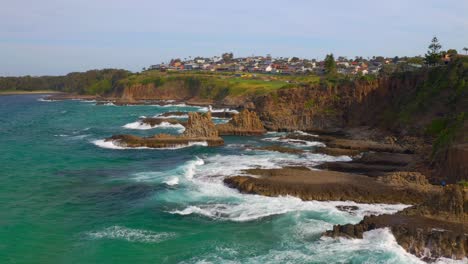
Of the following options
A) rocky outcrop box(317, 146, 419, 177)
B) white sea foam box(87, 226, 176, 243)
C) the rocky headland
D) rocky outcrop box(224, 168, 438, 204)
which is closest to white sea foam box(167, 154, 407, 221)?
rocky outcrop box(224, 168, 438, 204)

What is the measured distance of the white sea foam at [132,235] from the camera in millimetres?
30844

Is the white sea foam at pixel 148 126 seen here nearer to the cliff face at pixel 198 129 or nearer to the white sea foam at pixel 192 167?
the cliff face at pixel 198 129

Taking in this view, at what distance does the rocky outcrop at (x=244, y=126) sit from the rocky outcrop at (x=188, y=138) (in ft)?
27.0

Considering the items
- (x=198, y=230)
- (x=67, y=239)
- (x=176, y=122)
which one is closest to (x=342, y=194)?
(x=198, y=230)

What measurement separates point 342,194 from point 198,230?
12.7 metres

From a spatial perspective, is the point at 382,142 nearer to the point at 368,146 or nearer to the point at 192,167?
the point at 368,146

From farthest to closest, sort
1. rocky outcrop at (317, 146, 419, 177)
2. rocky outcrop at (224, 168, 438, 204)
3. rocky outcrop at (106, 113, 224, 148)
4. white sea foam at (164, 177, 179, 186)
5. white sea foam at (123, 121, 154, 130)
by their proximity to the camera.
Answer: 1. white sea foam at (123, 121, 154, 130)
2. rocky outcrop at (106, 113, 224, 148)
3. rocky outcrop at (317, 146, 419, 177)
4. white sea foam at (164, 177, 179, 186)
5. rocky outcrop at (224, 168, 438, 204)

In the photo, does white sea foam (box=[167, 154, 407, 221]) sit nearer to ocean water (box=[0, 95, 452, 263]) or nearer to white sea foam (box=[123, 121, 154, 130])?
ocean water (box=[0, 95, 452, 263])

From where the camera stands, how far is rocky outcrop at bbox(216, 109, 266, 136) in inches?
3110

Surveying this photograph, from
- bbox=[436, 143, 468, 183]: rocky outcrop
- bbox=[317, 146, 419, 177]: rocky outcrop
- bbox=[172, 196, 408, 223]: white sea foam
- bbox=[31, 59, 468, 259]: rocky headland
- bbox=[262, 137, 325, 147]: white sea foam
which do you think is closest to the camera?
bbox=[31, 59, 468, 259]: rocky headland

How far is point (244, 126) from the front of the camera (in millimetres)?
80500

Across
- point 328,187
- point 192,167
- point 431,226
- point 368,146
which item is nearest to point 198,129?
point 192,167

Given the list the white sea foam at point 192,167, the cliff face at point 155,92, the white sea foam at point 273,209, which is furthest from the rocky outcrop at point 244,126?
the cliff face at point 155,92

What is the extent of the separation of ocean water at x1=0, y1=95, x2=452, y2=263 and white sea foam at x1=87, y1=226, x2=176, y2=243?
0.07 metres
